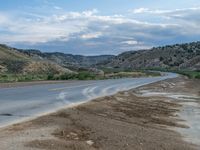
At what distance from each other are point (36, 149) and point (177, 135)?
223 inches

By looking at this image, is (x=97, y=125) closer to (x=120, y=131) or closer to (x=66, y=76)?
(x=120, y=131)

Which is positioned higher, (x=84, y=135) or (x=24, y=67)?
(x=84, y=135)

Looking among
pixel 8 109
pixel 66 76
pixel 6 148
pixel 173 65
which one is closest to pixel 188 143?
pixel 6 148

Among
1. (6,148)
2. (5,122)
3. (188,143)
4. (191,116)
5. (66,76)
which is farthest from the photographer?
(66,76)

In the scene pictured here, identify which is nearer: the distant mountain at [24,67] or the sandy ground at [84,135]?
the sandy ground at [84,135]

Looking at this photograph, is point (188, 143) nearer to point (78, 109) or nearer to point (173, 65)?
point (78, 109)

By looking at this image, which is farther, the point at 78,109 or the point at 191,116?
the point at 191,116

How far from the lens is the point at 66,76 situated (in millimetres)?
71750

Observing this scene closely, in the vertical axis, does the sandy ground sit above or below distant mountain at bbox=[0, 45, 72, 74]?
above

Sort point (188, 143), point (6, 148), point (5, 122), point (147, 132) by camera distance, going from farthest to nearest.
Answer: point (5, 122) < point (147, 132) < point (188, 143) < point (6, 148)

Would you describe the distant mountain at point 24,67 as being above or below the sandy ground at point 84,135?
below

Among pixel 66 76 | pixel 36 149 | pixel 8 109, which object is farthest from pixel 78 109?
pixel 66 76

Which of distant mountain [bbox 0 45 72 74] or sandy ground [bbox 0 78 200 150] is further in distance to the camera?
distant mountain [bbox 0 45 72 74]

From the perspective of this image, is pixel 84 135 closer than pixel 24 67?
Yes
